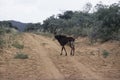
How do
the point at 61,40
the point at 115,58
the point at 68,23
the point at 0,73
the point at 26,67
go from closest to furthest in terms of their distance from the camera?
1. the point at 0,73
2. the point at 26,67
3. the point at 115,58
4. the point at 61,40
5. the point at 68,23

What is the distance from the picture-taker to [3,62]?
17.8 metres

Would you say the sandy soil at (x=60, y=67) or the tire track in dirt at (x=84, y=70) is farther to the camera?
the sandy soil at (x=60, y=67)

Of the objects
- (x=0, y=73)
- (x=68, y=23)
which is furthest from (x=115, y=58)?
(x=68, y=23)

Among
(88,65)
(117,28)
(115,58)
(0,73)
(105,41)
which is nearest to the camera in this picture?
(0,73)

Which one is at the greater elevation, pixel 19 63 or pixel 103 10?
pixel 103 10

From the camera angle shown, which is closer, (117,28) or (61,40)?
(61,40)

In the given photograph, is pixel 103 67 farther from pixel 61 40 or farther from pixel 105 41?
pixel 105 41

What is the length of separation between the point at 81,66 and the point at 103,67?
108cm

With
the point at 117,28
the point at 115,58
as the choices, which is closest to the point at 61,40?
the point at 115,58

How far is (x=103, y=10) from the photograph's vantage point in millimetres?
27750

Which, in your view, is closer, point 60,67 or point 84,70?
point 84,70

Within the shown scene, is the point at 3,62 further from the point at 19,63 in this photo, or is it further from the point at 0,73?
the point at 0,73

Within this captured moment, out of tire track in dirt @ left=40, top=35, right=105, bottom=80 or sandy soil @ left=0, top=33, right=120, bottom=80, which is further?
sandy soil @ left=0, top=33, right=120, bottom=80

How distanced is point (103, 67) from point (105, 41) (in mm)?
12979
